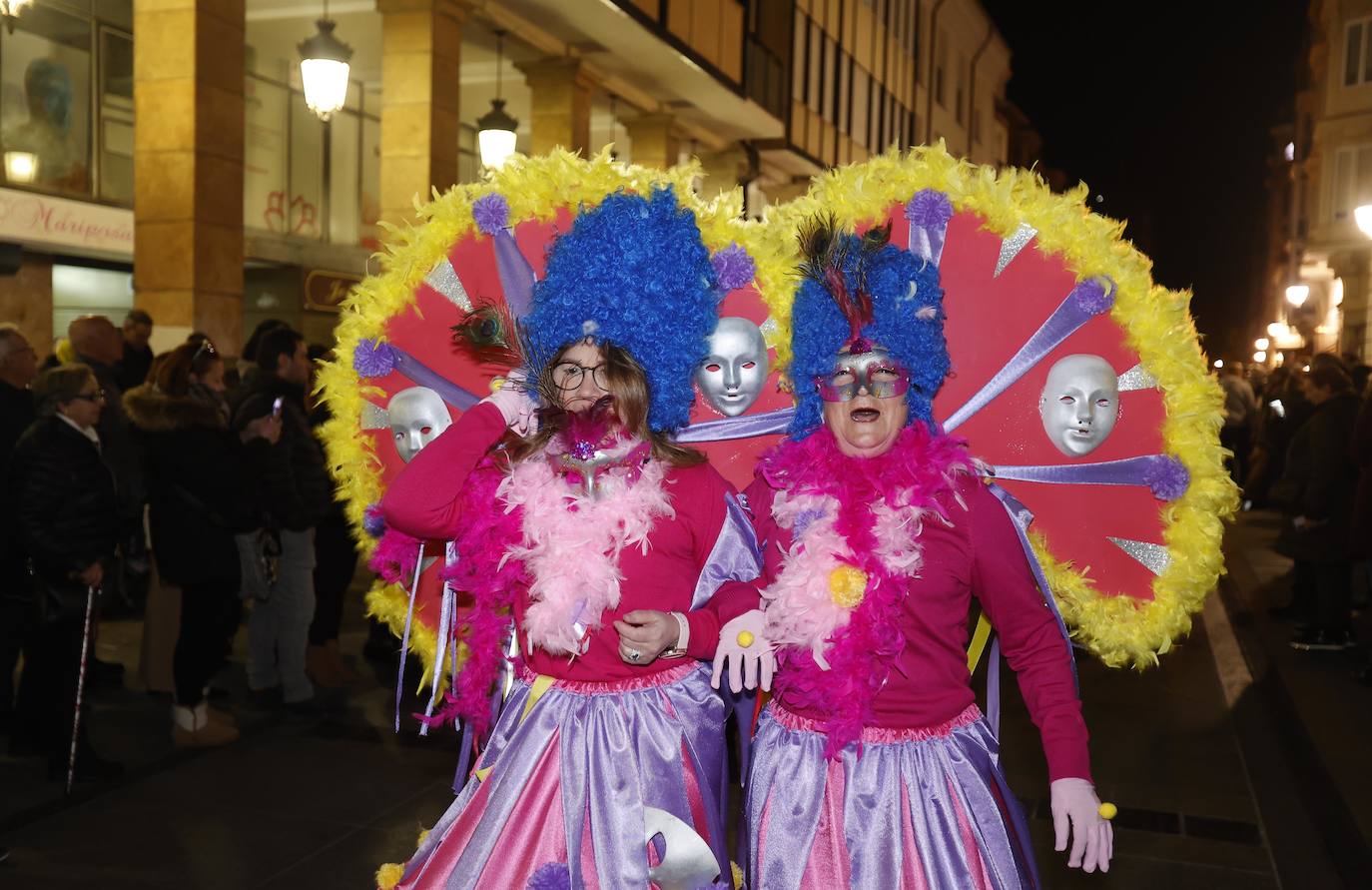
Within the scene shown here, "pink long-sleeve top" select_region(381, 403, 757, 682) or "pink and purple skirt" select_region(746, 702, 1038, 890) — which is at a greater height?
"pink long-sleeve top" select_region(381, 403, 757, 682)

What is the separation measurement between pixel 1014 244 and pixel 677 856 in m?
1.58

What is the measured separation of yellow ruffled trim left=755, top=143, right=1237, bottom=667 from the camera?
2717 millimetres

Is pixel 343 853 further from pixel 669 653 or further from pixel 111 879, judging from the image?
pixel 669 653

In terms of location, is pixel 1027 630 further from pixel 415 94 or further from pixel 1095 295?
pixel 415 94

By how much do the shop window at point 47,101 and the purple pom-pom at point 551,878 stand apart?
10.5m

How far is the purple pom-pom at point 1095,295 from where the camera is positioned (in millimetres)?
2750

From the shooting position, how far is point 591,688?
8.64ft

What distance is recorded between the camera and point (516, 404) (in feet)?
8.84

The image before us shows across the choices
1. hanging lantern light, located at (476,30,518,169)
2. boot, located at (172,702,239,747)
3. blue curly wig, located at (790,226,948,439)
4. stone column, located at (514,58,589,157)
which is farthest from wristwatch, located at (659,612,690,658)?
stone column, located at (514,58,589,157)

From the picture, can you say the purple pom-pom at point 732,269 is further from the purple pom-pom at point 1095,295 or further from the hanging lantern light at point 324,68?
the hanging lantern light at point 324,68

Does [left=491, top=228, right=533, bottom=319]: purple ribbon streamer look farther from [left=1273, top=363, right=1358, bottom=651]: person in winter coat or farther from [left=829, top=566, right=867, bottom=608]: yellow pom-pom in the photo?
[left=1273, top=363, right=1358, bottom=651]: person in winter coat

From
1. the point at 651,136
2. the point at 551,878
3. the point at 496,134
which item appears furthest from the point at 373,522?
the point at 651,136

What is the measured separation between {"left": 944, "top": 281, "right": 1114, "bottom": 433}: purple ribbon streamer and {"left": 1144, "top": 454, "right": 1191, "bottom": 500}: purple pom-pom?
36 cm

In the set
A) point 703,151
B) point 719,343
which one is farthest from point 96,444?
point 703,151
